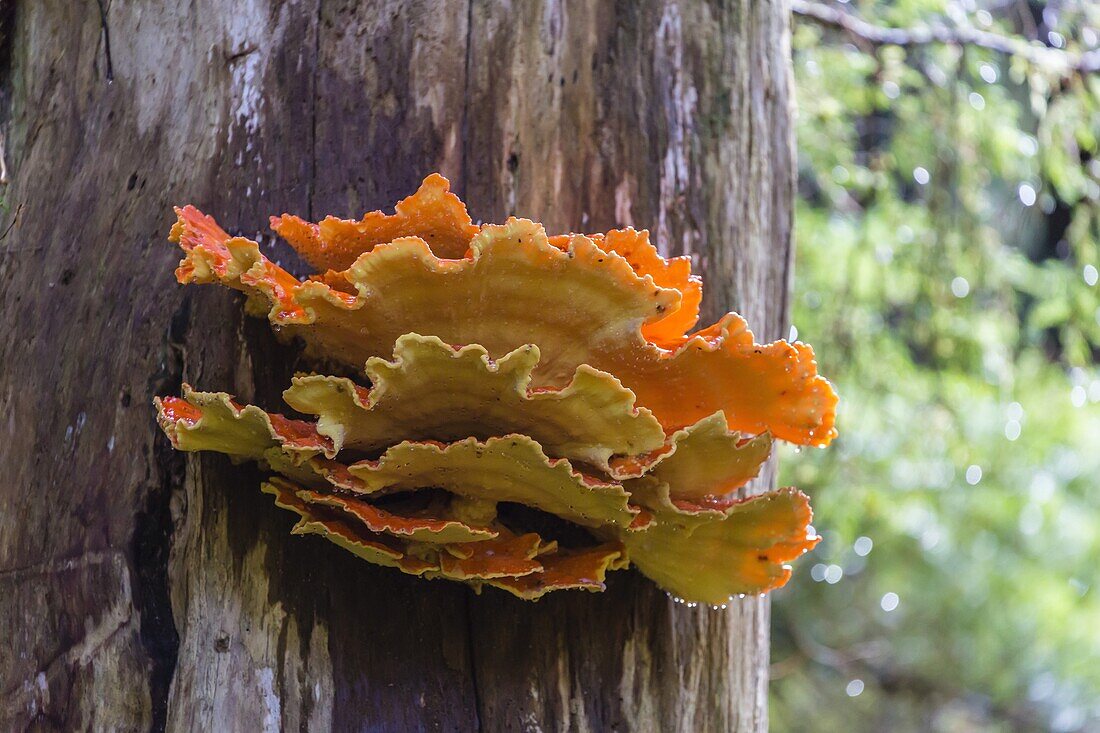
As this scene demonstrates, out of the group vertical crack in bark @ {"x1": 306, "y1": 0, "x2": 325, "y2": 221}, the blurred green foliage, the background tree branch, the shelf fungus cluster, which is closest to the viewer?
the shelf fungus cluster

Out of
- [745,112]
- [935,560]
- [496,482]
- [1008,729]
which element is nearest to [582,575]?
[496,482]

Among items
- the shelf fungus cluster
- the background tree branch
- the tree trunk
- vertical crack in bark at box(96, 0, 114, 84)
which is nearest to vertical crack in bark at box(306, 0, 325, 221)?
the tree trunk

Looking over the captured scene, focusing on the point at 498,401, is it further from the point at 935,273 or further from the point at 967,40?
the point at 935,273

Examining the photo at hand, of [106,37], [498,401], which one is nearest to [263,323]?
[498,401]

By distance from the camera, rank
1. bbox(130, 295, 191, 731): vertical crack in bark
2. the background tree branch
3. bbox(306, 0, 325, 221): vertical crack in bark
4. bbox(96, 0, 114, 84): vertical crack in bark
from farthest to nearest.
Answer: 1. the background tree branch
2. bbox(96, 0, 114, 84): vertical crack in bark
3. bbox(306, 0, 325, 221): vertical crack in bark
4. bbox(130, 295, 191, 731): vertical crack in bark

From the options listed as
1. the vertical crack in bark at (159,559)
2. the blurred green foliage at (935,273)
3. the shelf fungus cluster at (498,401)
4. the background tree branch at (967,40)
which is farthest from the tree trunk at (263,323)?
the blurred green foliage at (935,273)

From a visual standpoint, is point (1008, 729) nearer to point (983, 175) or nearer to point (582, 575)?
point (983, 175)

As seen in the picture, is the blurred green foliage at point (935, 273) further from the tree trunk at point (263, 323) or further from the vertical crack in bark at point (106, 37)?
the vertical crack in bark at point (106, 37)

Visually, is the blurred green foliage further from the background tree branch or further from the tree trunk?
the tree trunk
